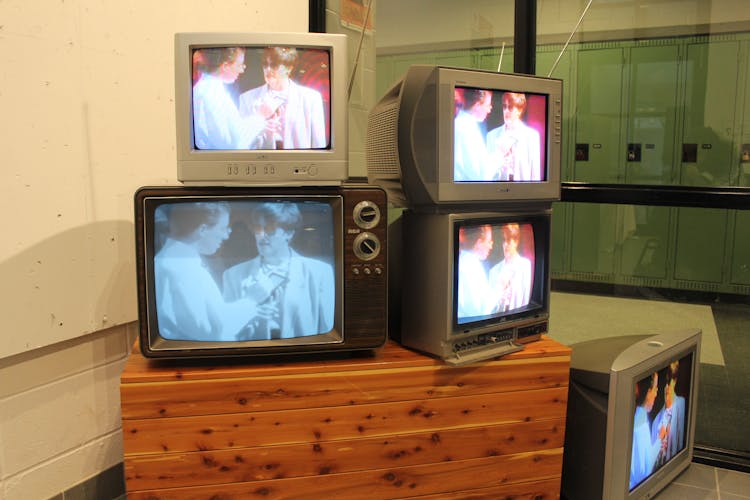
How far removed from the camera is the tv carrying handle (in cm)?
164

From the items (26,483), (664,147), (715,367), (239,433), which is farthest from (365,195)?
(715,367)

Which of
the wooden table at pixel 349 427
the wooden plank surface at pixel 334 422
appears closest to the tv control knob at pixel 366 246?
the wooden table at pixel 349 427

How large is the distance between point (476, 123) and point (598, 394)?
879 mm

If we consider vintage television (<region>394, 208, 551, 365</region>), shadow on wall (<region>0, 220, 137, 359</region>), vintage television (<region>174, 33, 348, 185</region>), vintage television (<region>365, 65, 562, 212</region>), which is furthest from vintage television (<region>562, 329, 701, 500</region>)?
shadow on wall (<region>0, 220, 137, 359</region>)

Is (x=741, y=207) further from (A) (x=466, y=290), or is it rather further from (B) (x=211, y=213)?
(B) (x=211, y=213)

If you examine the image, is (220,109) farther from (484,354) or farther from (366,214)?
(484,354)

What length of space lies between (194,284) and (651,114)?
6.77 ft

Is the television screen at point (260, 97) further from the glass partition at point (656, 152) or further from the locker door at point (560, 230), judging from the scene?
the locker door at point (560, 230)

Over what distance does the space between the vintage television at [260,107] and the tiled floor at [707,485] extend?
171 cm

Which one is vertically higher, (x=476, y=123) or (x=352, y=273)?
(x=476, y=123)

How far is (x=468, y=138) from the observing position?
165 cm

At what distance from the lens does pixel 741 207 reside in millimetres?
2375

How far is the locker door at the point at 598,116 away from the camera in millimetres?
2729

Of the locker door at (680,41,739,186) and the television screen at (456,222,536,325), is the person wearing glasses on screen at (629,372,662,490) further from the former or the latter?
the locker door at (680,41,739,186)
